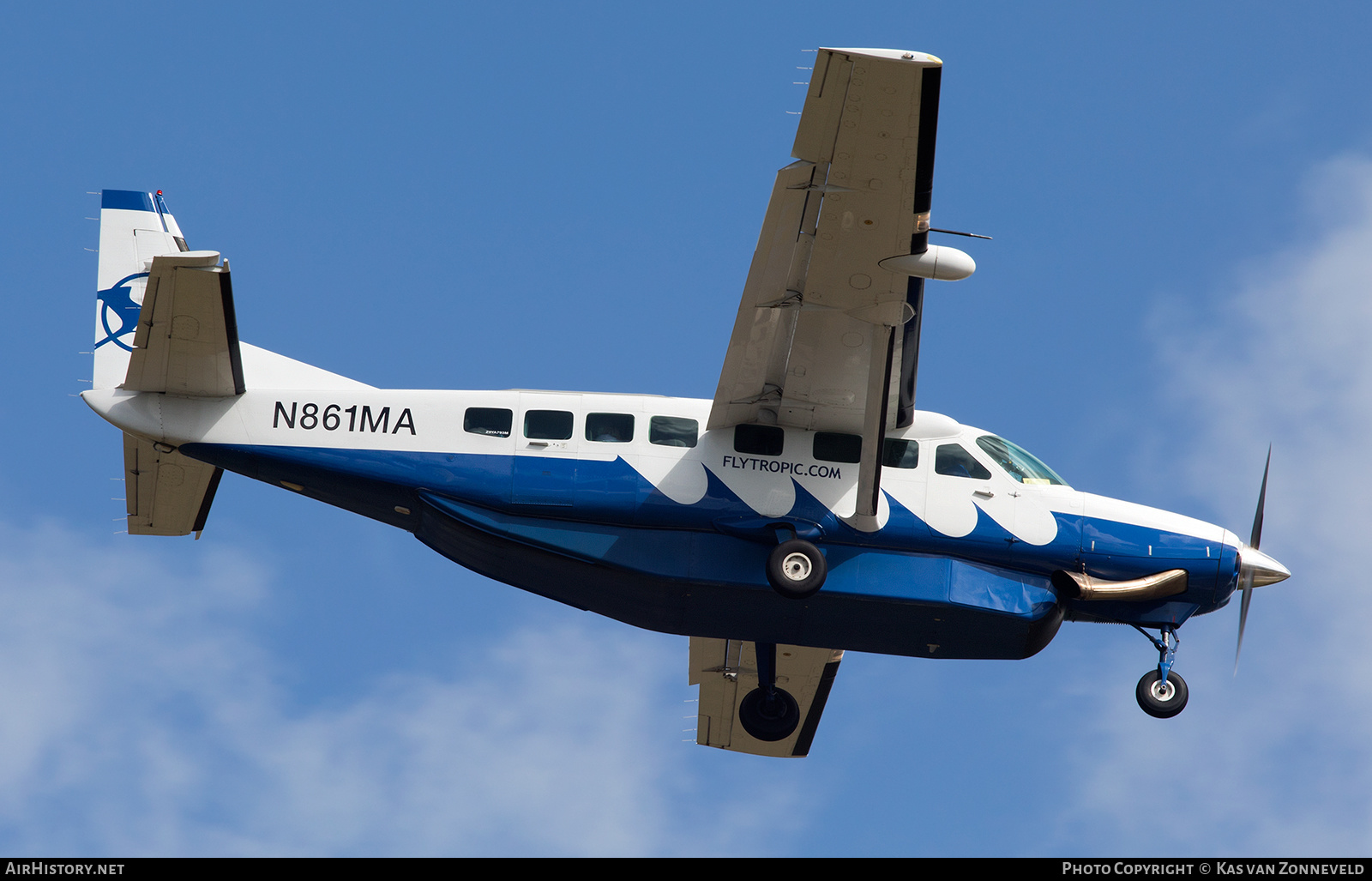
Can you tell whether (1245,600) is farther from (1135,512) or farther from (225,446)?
(225,446)

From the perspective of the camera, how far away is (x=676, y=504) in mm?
17703

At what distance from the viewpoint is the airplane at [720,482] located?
56.9ft

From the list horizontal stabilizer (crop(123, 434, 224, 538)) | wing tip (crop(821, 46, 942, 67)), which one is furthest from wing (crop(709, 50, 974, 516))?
horizontal stabilizer (crop(123, 434, 224, 538))

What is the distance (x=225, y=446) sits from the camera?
1756 centimetres

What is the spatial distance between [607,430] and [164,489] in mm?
5643

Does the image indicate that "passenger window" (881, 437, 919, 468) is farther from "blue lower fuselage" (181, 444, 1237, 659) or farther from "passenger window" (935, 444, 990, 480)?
"blue lower fuselage" (181, 444, 1237, 659)

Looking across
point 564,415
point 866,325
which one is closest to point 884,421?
point 866,325

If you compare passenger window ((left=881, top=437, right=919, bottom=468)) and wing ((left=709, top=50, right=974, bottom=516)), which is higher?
wing ((left=709, top=50, right=974, bottom=516))

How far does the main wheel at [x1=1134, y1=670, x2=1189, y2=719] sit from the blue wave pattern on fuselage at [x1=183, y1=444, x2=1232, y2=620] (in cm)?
186

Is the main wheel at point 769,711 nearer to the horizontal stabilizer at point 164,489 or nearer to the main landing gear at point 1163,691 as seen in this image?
the main landing gear at point 1163,691

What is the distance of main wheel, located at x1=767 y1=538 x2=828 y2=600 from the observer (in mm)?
17203

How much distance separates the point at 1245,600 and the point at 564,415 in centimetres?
942

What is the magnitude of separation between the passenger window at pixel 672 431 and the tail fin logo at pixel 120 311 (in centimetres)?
647
